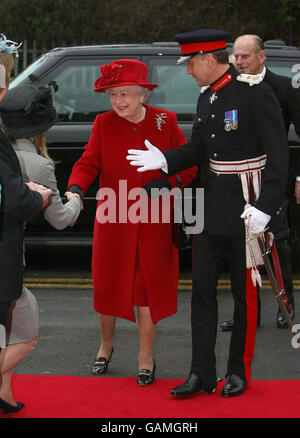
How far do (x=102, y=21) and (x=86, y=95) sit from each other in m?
9.70

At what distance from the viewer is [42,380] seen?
4.79 m

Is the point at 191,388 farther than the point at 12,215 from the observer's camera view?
Yes

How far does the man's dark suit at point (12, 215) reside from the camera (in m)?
3.54

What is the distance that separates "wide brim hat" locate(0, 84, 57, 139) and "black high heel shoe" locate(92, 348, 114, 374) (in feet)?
5.45

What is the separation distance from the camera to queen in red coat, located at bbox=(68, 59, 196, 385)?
479 cm

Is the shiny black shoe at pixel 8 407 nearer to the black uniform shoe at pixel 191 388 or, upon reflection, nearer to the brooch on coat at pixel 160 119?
the black uniform shoe at pixel 191 388

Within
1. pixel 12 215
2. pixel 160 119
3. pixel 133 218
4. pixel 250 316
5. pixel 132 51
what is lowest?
pixel 250 316

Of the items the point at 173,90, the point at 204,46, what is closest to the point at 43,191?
the point at 204,46

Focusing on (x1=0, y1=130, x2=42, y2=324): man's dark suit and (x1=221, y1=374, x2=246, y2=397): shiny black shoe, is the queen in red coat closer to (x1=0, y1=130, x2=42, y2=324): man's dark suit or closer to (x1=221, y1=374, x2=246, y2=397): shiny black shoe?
(x1=221, y1=374, x2=246, y2=397): shiny black shoe

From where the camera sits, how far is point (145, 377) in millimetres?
4766

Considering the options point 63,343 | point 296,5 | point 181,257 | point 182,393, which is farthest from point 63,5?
point 182,393

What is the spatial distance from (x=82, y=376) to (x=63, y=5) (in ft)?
41.1

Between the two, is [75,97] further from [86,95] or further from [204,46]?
[204,46]

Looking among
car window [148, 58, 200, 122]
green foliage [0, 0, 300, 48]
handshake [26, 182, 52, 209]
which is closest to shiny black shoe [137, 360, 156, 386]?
handshake [26, 182, 52, 209]
